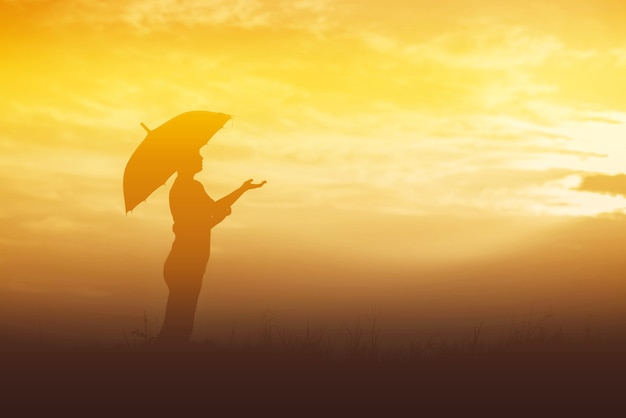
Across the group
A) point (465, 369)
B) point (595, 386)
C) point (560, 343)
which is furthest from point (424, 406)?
point (560, 343)

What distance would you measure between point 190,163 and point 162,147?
1.78 feet

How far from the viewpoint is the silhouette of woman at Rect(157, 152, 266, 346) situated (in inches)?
533

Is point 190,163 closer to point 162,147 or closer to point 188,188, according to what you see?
point 188,188

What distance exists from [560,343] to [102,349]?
7.11 metres

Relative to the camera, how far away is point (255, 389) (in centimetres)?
1105

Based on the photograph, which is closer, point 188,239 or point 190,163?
point 188,239

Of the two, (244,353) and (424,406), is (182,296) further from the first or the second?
(424,406)

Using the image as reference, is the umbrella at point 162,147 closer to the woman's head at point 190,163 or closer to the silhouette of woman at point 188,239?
the woman's head at point 190,163

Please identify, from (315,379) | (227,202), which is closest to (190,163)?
(227,202)

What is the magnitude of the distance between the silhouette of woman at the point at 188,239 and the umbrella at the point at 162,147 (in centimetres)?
32

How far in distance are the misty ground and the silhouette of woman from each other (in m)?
0.65

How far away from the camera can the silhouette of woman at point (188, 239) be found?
13539mm

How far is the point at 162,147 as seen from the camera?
13492 mm

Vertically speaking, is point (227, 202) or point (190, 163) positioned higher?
point (190, 163)
